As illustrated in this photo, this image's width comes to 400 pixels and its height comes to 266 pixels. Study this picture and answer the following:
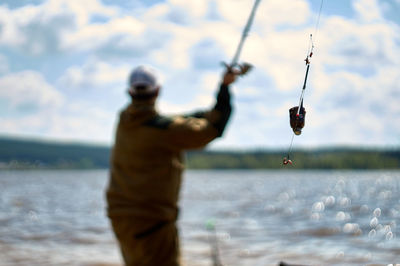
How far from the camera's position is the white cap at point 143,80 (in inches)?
156

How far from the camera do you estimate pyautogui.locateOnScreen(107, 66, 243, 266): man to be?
387 centimetres

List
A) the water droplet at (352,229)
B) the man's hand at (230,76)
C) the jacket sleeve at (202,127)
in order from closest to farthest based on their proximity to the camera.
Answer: the jacket sleeve at (202,127), the man's hand at (230,76), the water droplet at (352,229)

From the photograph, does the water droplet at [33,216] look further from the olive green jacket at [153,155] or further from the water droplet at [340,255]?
the olive green jacket at [153,155]

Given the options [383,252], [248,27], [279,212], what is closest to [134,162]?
[248,27]

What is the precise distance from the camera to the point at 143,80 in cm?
397

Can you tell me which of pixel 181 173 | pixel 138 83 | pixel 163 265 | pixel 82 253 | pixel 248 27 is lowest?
pixel 82 253

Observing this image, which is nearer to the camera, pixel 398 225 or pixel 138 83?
pixel 138 83

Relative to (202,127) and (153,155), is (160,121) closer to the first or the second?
(153,155)

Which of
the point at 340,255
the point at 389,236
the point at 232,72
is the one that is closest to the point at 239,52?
the point at 232,72

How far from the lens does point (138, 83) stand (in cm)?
398

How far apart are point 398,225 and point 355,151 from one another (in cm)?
12582

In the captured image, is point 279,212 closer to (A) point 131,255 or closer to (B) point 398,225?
(B) point 398,225

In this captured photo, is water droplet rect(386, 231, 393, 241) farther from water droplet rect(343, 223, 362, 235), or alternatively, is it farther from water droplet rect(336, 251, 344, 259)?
water droplet rect(336, 251, 344, 259)

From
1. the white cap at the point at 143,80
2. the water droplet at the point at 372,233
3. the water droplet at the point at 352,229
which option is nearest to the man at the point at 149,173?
the white cap at the point at 143,80
